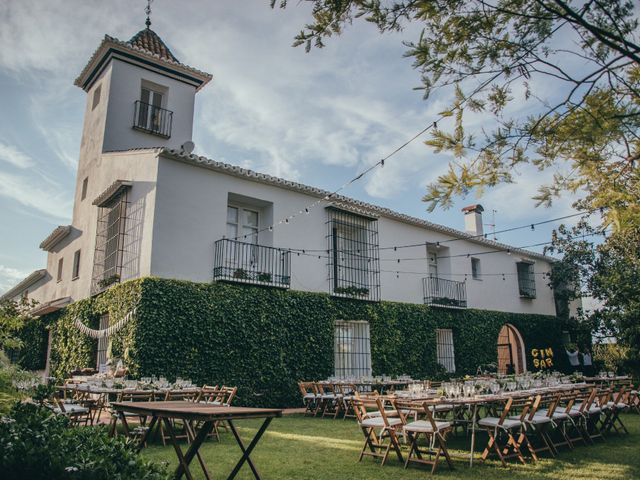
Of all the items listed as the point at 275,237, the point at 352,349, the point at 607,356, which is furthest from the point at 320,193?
the point at 607,356

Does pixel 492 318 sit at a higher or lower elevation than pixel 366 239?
lower

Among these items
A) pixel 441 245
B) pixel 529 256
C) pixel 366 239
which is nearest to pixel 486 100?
pixel 366 239

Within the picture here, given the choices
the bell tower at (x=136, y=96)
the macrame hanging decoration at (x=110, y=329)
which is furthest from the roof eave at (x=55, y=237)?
the macrame hanging decoration at (x=110, y=329)

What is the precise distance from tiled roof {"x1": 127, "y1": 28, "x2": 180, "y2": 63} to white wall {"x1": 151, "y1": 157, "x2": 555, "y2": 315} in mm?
5453

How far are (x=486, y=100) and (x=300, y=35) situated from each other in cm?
154

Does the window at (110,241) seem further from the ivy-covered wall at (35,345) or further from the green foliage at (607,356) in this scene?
the green foliage at (607,356)

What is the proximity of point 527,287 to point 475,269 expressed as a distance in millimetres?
3206

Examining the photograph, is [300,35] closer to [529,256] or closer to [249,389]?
[249,389]

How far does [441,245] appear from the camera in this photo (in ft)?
52.9

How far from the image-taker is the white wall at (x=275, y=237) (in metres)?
10.1

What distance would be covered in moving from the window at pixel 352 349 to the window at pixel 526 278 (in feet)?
28.3

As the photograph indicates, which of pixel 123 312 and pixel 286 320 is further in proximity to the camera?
pixel 286 320

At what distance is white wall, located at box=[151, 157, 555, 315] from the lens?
1012 centimetres

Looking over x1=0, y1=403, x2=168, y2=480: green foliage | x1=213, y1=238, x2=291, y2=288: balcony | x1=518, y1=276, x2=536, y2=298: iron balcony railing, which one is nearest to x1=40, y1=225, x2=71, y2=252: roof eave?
x1=213, y1=238, x2=291, y2=288: balcony
